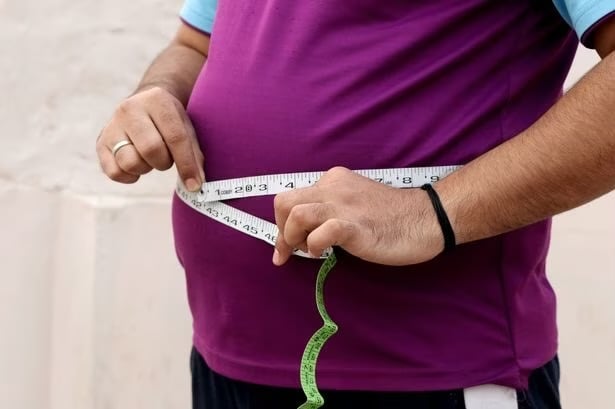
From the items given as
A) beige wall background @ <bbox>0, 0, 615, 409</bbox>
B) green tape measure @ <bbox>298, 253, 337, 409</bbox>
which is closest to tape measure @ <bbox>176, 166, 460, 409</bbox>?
green tape measure @ <bbox>298, 253, 337, 409</bbox>

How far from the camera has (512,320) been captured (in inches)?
38.8

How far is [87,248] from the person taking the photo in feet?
6.34

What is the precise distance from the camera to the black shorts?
3.18ft

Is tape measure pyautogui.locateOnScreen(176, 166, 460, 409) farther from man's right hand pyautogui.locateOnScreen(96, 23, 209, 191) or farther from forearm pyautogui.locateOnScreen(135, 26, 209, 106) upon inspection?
forearm pyautogui.locateOnScreen(135, 26, 209, 106)

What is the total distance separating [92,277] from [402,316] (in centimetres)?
114

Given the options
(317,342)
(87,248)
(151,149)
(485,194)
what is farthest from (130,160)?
(87,248)

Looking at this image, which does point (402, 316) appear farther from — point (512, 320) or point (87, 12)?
point (87, 12)

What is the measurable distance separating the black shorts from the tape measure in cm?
7

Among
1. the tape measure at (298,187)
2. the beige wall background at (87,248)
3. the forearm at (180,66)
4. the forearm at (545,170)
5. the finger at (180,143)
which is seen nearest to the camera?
the forearm at (545,170)

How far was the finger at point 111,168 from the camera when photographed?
3.52 feet

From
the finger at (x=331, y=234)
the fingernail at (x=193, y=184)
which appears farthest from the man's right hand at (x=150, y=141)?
the finger at (x=331, y=234)

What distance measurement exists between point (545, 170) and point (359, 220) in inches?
7.6

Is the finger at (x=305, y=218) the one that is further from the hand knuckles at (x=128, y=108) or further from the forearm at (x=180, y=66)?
the forearm at (x=180, y=66)

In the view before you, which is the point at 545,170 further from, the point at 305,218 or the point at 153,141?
the point at 153,141
